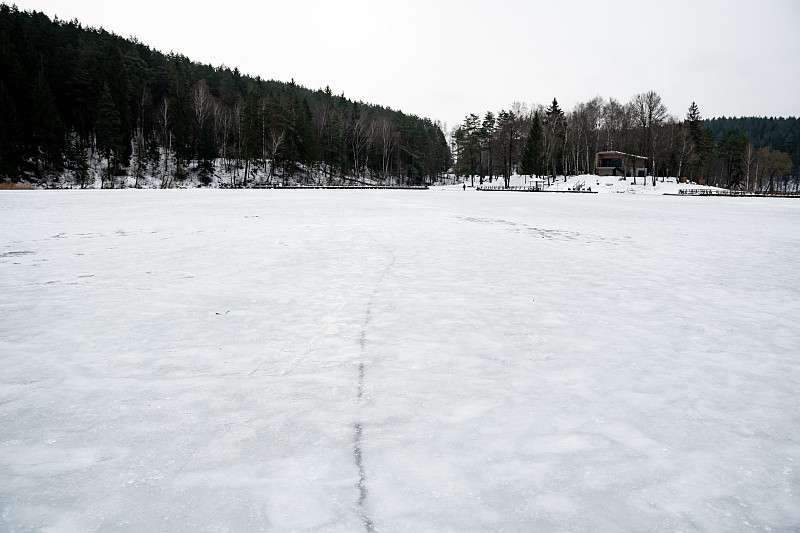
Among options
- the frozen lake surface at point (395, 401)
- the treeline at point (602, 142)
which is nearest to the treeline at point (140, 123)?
the treeline at point (602, 142)

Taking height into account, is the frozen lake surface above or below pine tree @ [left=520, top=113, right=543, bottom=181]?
below

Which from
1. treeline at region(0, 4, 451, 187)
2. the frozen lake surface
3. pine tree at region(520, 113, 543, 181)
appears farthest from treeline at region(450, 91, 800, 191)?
the frozen lake surface

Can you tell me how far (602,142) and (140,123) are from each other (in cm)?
8226

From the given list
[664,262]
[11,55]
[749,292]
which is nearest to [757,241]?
[664,262]

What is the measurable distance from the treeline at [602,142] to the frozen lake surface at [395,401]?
65663mm

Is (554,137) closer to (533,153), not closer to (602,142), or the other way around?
(533,153)

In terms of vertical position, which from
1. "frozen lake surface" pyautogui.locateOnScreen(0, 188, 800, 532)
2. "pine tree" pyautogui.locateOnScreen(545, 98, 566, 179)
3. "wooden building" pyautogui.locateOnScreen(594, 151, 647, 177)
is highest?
"pine tree" pyautogui.locateOnScreen(545, 98, 566, 179)

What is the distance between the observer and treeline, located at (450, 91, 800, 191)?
222 feet

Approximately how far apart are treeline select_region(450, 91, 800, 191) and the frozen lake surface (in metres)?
65.7

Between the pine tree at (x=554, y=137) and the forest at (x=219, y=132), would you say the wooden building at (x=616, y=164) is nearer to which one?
the forest at (x=219, y=132)

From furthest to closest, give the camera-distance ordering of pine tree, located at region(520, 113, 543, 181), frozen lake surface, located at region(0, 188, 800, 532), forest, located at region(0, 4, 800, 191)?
pine tree, located at region(520, 113, 543, 181) < forest, located at region(0, 4, 800, 191) < frozen lake surface, located at region(0, 188, 800, 532)

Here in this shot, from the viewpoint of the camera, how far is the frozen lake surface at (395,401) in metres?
2.02

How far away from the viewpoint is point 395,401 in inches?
118

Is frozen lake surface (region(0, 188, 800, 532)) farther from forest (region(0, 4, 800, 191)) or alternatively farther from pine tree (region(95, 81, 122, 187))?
pine tree (region(95, 81, 122, 187))
